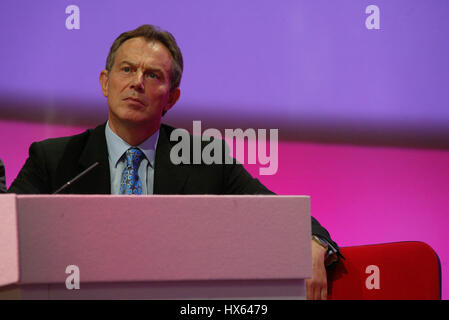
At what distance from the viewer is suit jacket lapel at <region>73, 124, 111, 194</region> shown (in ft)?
5.46

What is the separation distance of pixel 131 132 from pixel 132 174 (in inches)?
7.0

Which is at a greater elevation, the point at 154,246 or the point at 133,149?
the point at 133,149

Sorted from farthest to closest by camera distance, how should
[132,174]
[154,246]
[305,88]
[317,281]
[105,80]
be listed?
[305,88] → [105,80] → [132,174] → [317,281] → [154,246]

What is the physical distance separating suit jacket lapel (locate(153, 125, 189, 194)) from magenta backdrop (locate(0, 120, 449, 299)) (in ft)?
1.80

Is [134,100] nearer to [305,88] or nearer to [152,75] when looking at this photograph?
[152,75]

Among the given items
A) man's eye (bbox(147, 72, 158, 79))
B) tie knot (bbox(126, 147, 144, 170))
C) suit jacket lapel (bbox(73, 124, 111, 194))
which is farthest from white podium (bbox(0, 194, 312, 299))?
man's eye (bbox(147, 72, 158, 79))

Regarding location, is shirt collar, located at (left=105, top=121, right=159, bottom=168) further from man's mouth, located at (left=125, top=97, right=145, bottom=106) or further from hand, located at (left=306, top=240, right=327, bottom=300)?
hand, located at (left=306, top=240, right=327, bottom=300)

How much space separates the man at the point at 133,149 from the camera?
171 cm

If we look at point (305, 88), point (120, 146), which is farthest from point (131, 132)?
point (305, 88)

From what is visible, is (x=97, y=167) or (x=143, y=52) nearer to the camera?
(x=97, y=167)

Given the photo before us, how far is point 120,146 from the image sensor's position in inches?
71.6
